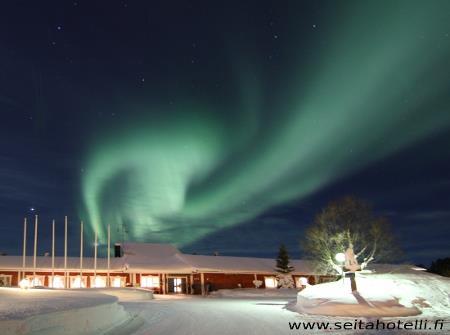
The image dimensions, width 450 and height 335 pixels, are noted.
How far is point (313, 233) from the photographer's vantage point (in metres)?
36.8

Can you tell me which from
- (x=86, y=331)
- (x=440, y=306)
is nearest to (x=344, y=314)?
(x=440, y=306)

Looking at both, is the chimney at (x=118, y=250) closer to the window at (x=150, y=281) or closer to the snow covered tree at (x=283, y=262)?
the window at (x=150, y=281)

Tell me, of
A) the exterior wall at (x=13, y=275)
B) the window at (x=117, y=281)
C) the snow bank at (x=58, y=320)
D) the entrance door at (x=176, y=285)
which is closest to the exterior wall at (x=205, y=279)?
the window at (x=117, y=281)

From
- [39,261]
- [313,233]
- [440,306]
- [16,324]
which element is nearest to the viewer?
[16,324]

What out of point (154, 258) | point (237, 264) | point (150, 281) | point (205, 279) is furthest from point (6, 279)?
point (237, 264)

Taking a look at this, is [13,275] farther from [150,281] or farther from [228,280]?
[228,280]

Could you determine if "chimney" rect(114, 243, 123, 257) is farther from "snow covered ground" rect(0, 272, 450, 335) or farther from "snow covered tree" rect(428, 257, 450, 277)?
"snow covered ground" rect(0, 272, 450, 335)

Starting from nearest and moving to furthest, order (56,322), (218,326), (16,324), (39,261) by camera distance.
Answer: (16,324) → (56,322) → (218,326) → (39,261)

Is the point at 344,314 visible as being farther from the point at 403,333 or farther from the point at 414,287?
the point at 403,333

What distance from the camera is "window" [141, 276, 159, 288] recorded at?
166 ft

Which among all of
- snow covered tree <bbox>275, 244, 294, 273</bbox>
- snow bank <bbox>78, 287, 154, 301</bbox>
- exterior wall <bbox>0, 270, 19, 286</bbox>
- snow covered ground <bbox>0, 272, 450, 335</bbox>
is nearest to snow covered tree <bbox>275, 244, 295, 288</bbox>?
snow covered tree <bbox>275, 244, 294, 273</bbox>

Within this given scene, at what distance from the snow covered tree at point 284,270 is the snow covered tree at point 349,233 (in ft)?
52.2

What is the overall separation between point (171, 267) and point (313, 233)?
18.3m

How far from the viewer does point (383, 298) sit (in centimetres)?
1912
